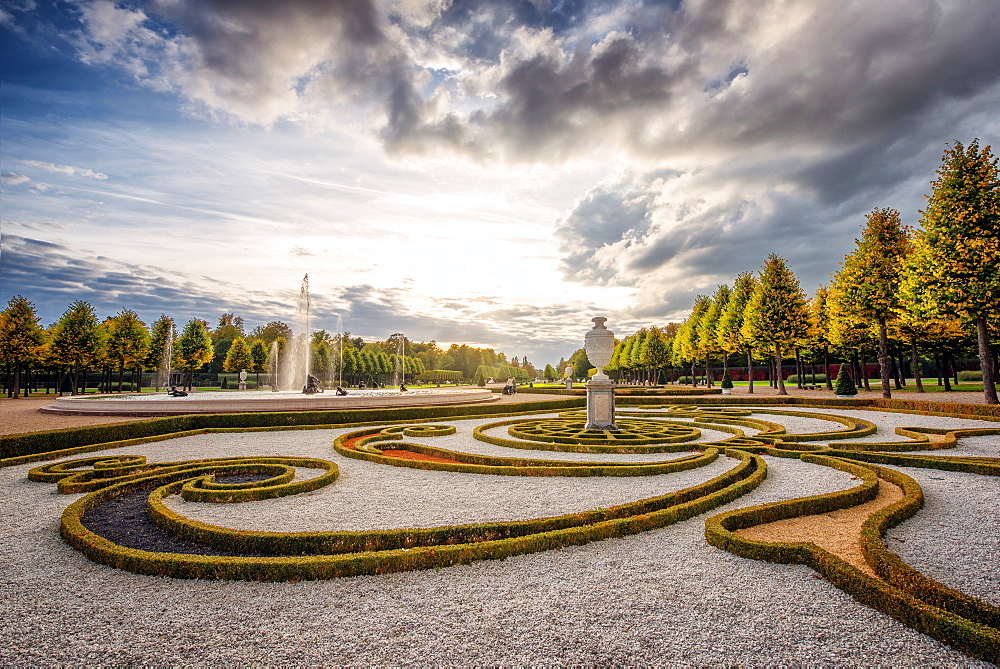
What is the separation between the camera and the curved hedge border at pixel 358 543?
Answer: 15.3ft

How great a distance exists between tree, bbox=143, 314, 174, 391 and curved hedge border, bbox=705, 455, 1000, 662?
4842 centimetres

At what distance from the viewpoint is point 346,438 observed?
13320 mm

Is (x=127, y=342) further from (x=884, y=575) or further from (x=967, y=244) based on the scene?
(x=967, y=244)

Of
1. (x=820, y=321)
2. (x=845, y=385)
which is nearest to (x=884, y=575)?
(x=845, y=385)

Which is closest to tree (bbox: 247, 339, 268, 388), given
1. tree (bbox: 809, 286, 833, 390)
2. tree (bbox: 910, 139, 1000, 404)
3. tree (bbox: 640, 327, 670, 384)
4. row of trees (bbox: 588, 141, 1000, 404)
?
tree (bbox: 640, 327, 670, 384)

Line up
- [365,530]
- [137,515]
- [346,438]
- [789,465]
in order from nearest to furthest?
[365,530] → [137,515] → [789,465] → [346,438]

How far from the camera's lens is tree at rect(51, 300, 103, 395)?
35.6 m

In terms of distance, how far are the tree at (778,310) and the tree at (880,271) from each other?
7.17 meters

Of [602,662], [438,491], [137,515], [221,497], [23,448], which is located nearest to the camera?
[602,662]

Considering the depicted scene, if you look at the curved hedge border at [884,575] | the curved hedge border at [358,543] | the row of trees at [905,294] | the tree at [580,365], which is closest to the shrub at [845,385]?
the row of trees at [905,294]

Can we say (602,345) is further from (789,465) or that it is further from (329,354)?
(329,354)

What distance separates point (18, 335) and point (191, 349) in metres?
13.2

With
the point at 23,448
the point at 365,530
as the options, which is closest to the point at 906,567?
the point at 365,530

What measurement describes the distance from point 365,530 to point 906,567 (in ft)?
17.8
